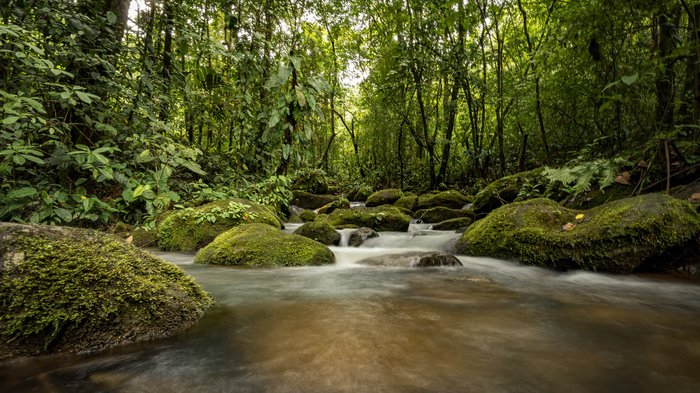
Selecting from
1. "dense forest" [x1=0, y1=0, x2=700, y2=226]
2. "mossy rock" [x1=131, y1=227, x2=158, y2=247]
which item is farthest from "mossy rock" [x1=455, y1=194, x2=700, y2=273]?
"mossy rock" [x1=131, y1=227, x2=158, y2=247]

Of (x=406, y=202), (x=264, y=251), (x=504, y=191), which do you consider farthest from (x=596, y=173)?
(x=406, y=202)

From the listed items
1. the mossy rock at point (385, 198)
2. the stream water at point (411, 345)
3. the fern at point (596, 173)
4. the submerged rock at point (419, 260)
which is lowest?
the stream water at point (411, 345)

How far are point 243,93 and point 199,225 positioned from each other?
4315 mm

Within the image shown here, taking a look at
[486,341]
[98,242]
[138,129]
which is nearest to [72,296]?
[98,242]

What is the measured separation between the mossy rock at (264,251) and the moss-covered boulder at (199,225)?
1.08 m

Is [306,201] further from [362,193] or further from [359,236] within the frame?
[359,236]

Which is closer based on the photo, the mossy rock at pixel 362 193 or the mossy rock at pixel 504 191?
the mossy rock at pixel 504 191

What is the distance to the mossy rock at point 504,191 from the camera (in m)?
8.30

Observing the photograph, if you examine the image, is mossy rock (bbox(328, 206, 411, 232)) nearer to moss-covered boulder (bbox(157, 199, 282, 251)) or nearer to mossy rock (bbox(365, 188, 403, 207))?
moss-covered boulder (bbox(157, 199, 282, 251))

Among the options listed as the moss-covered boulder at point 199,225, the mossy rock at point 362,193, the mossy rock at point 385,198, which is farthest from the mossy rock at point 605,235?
the mossy rock at point 362,193

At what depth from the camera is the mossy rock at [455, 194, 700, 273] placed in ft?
13.7

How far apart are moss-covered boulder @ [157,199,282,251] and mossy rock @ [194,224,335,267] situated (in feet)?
3.55

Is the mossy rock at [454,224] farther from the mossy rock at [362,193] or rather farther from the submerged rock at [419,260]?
the mossy rock at [362,193]

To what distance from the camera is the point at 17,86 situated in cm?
263
